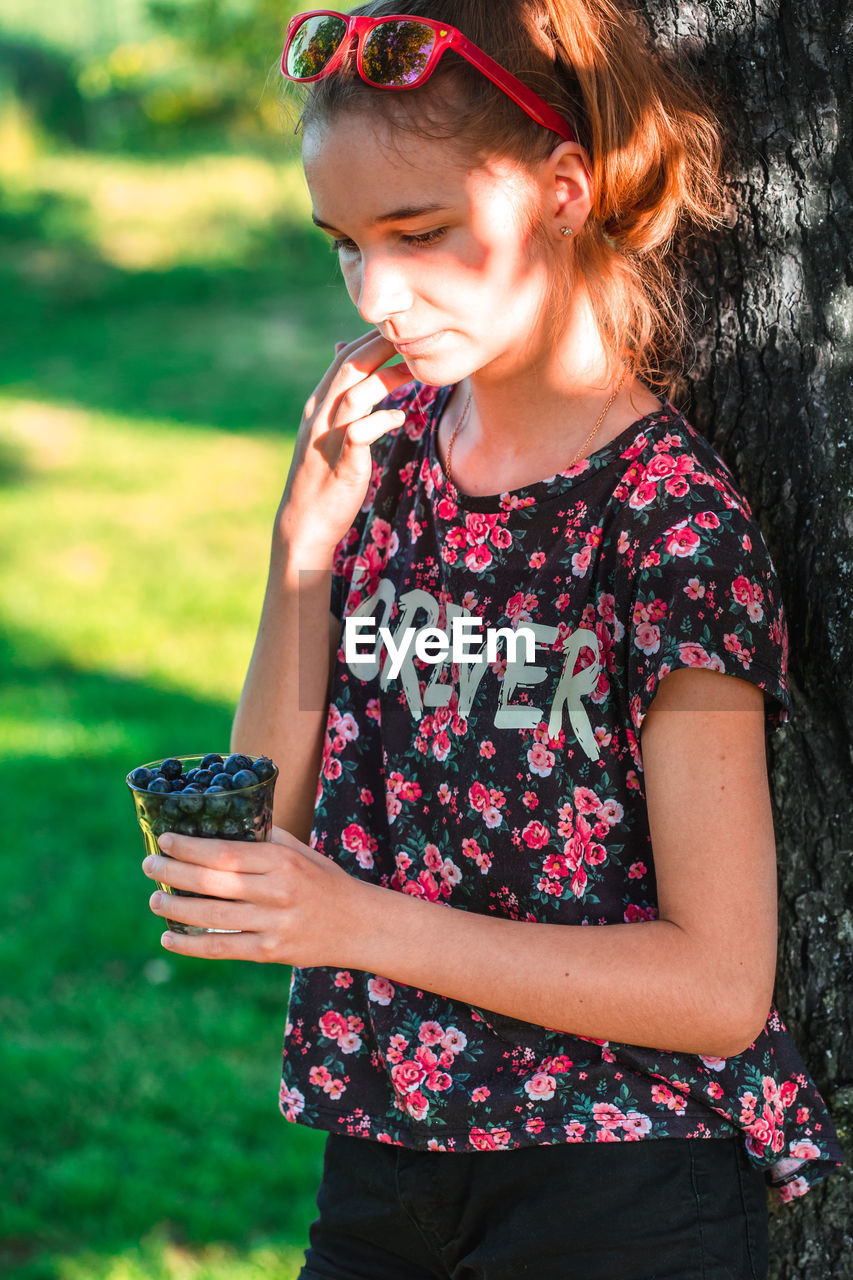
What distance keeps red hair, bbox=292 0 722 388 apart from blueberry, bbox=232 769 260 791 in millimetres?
736

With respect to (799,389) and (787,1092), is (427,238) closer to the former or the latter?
(799,389)

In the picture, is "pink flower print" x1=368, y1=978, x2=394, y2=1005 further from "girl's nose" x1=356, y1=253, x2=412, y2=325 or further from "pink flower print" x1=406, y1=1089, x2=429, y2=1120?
"girl's nose" x1=356, y1=253, x2=412, y2=325

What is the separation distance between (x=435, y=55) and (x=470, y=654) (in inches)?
28.8

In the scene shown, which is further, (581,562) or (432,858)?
(432,858)

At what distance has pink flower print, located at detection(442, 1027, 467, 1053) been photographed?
1777 millimetres

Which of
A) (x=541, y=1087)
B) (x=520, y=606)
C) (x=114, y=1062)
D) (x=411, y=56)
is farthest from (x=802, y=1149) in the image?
(x=114, y=1062)

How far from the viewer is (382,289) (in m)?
1.71

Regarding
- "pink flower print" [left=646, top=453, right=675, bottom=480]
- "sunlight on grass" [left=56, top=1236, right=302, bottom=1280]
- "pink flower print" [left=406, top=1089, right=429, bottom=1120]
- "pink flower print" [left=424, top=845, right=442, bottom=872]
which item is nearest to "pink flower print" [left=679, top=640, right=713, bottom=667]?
"pink flower print" [left=646, top=453, right=675, bottom=480]

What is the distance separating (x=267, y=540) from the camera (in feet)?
25.7

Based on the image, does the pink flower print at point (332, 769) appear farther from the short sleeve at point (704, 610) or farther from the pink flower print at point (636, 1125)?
the pink flower print at point (636, 1125)

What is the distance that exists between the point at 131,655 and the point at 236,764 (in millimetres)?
4971

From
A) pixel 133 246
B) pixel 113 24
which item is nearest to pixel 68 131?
pixel 113 24

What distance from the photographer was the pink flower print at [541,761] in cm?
172

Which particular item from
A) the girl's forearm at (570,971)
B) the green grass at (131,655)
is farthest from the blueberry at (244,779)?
the green grass at (131,655)
